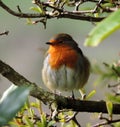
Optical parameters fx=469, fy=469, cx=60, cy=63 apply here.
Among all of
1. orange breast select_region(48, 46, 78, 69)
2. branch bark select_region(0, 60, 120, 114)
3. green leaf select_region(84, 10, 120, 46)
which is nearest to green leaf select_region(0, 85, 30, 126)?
green leaf select_region(84, 10, 120, 46)

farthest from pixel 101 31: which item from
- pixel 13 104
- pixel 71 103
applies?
pixel 71 103

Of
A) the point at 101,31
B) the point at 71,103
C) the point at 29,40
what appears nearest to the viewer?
the point at 101,31

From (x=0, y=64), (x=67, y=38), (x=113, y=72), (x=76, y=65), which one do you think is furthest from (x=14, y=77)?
(x=67, y=38)

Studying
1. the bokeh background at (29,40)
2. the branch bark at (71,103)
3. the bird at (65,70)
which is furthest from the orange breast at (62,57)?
the bokeh background at (29,40)

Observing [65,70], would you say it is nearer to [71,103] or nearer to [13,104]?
[71,103]

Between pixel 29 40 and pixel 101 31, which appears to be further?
pixel 29 40

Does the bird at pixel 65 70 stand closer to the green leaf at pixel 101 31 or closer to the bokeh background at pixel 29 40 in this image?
the green leaf at pixel 101 31

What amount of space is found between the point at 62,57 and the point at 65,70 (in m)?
0.13

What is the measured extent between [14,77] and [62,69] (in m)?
1.38

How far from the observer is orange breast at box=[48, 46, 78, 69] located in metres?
2.87

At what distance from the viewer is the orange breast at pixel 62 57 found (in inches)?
113

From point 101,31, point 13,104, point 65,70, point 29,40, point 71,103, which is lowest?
point 29,40

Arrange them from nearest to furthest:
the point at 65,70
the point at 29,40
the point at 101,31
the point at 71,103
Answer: the point at 101,31, the point at 71,103, the point at 65,70, the point at 29,40

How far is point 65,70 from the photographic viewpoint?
284 cm
